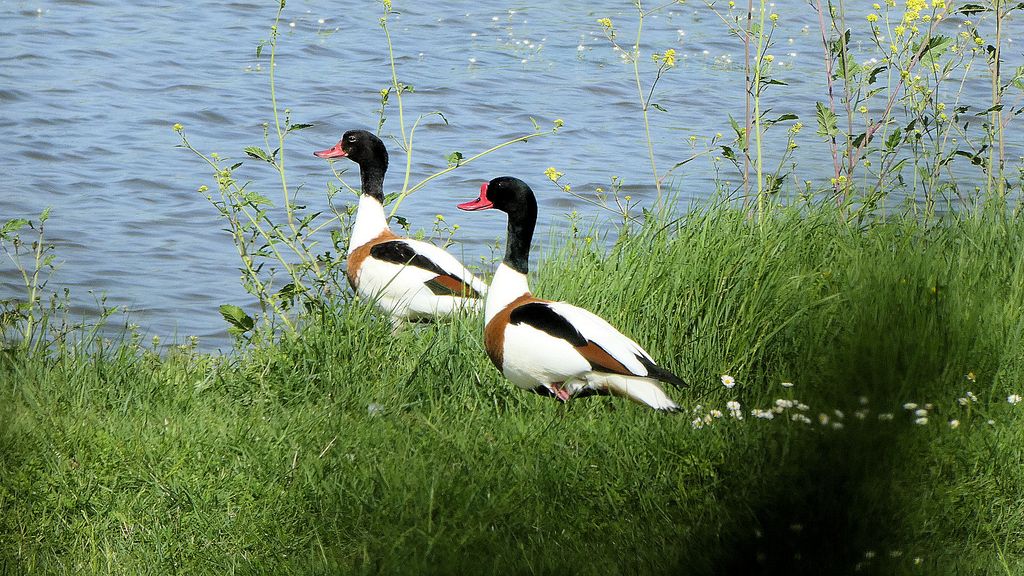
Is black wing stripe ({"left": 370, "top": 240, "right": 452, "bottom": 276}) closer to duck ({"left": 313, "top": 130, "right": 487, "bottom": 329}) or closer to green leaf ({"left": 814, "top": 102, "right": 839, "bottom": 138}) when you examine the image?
duck ({"left": 313, "top": 130, "right": 487, "bottom": 329})

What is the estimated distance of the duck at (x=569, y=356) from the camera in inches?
159

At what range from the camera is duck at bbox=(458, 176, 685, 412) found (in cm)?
405

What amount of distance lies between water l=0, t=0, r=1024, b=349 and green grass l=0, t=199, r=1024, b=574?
76.6 inches

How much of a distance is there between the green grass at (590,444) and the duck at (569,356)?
0.35 feet

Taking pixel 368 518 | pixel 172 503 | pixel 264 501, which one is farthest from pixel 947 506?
pixel 172 503

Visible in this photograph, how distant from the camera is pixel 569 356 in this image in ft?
13.5

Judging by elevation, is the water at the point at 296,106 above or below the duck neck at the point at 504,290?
below

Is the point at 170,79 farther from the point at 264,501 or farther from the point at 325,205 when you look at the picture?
the point at 264,501

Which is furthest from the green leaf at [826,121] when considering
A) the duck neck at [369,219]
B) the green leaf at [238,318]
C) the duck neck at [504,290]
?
the green leaf at [238,318]

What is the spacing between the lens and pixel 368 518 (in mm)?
3461

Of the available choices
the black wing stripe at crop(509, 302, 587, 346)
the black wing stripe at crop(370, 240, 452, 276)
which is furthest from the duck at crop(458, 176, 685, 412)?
the black wing stripe at crop(370, 240, 452, 276)

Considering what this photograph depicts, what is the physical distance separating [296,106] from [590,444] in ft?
27.1

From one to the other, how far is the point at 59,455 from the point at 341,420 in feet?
2.86

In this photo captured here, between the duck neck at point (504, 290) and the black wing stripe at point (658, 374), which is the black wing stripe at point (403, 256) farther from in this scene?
the black wing stripe at point (658, 374)
